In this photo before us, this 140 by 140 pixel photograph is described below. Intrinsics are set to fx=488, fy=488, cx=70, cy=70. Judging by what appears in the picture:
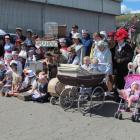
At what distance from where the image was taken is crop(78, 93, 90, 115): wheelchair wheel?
11782 millimetres

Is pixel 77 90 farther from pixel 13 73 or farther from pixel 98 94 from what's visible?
pixel 13 73

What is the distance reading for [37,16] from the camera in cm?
3469

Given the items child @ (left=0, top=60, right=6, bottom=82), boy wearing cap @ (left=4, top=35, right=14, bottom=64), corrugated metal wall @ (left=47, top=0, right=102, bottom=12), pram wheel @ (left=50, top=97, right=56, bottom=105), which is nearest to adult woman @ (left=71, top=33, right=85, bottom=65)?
pram wheel @ (left=50, top=97, right=56, bottom=105)

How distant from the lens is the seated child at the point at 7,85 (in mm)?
14875

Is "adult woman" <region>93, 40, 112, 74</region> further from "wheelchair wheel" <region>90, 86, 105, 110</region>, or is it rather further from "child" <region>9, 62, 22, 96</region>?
"child" <region>9, 62, 22, 96</region>

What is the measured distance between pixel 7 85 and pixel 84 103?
12.2 ft

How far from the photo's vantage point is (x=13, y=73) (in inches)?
597

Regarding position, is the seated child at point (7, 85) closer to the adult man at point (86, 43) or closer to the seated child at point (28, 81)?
the seated child at point (28, 81)

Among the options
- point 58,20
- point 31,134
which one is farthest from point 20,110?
point 58,20

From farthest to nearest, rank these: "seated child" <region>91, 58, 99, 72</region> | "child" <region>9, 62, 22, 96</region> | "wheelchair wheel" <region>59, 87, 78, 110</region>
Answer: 1. "child" <region>9, 62, 22, 96</region>
2. "seated child" <region>91, 58, 99, 72</region>
3. "wheelchair wheel" <region>59, 87, 78, 110</region>

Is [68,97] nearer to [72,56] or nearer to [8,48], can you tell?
[72,56]

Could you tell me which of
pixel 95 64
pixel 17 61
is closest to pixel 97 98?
pixel 95 64

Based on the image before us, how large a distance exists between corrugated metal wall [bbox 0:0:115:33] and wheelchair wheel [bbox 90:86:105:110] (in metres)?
19.0

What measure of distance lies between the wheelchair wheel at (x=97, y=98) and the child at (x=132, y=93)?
93 cm
